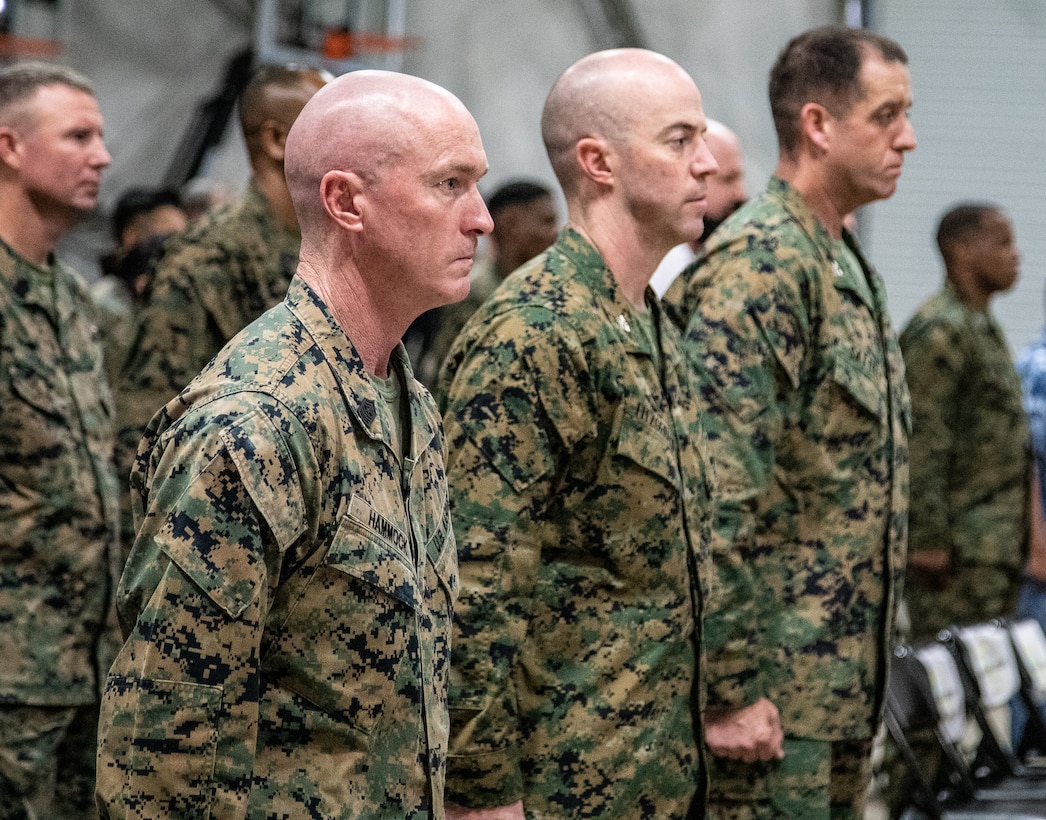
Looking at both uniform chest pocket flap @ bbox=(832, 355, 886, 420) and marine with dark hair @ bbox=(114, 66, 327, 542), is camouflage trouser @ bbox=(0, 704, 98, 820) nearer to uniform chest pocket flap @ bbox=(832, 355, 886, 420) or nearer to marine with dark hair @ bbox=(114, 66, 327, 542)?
marine with dark hair @ bbox=(114, 66, 327, 542)

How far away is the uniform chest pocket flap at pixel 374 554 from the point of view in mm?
1559

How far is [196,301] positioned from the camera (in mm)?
3615

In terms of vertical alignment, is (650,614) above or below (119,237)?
below

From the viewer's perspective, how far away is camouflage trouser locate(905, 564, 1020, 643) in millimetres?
5195

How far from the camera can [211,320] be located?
363 cm

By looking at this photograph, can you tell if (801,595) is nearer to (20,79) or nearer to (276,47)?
(20,79)

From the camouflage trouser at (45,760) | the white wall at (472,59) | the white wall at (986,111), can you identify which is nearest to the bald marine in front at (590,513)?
the camouflage trouser at (45,760)

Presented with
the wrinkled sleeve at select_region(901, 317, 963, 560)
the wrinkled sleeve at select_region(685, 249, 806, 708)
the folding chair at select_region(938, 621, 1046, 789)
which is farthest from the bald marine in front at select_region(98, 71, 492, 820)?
the wrinkled sleeve at select_region(901, 317, 963, 560)

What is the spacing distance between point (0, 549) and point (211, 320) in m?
0.89

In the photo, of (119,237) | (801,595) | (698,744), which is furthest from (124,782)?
(119,237)

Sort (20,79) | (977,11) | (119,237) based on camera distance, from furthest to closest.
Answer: (977,11)
(119,237)
(20,79)

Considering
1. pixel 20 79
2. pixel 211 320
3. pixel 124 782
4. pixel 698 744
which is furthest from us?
pixel 211 320

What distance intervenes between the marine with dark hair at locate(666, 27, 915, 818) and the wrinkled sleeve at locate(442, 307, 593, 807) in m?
0.50

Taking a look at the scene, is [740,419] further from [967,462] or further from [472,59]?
[472,59]
